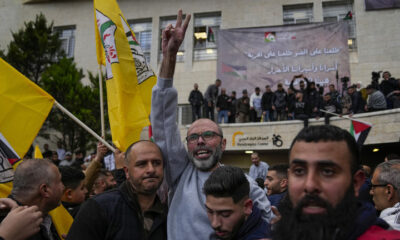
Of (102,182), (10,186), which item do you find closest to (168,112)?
(10,186)

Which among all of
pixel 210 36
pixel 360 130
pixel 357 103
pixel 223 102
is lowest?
pixel 360 130

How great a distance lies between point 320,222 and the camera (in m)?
1.38

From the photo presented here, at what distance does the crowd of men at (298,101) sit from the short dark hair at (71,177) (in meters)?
9.37

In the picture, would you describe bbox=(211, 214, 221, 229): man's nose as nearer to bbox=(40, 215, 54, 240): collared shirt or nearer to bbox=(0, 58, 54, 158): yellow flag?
bbox=(40, 215, 54, 240): collared shirt

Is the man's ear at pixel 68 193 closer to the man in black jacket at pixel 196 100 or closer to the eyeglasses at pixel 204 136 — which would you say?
the eyeglasses at pixel 204 136

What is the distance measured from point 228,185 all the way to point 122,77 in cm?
274

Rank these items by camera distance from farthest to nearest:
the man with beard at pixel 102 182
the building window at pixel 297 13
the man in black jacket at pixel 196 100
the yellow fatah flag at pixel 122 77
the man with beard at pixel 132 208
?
the building window at pixel 297 13 → the man in black jacket at pixel 196 100 → the man with beard at pixel 102 182 → the yellow fatah flag at pixel 122 77 → the man with beard at pixel 132 208

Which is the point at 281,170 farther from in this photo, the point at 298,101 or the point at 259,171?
the point at 298,101

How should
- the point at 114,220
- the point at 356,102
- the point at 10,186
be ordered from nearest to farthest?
1. the point at 114,220
2. the point at 10,186
3. the point at 356,102

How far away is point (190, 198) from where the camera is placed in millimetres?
2469

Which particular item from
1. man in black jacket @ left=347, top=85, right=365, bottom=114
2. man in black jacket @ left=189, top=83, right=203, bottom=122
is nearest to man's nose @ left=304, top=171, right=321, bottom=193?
man in black jacket @ left=347, top=85, right=365, bottom=114

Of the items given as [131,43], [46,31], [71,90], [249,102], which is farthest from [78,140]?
[131,43]

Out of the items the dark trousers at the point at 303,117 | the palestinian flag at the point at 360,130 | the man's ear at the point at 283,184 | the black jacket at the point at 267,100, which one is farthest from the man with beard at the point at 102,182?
the black jacket at the point at 267,100

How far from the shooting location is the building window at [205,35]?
19516 mm
